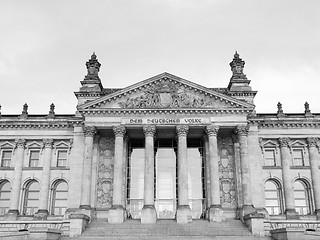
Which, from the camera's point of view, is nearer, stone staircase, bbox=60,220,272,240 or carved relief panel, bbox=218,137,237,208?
stone staircase, bbox=60,220,272,240

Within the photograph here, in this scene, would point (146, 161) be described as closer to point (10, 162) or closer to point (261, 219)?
point (261, 219)

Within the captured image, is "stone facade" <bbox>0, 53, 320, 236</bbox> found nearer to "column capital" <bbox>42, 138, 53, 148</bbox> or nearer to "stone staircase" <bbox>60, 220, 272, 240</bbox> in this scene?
"column capital" <bbox>42, 138, 53, 148</bbox>

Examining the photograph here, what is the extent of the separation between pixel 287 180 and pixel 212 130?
34.5 ft

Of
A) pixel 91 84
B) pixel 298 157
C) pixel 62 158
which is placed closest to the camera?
pixel 298 157

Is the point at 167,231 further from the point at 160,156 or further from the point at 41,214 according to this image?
the point at 41,214

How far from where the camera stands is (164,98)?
1644 inches

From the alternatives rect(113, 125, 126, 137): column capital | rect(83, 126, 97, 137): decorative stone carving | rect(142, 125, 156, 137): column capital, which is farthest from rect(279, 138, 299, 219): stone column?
rect(83, 126, 97, 137): decorative stone carving

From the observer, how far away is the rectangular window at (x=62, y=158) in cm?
4569

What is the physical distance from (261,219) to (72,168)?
2020cm

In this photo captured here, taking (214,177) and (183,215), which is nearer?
(183,215)

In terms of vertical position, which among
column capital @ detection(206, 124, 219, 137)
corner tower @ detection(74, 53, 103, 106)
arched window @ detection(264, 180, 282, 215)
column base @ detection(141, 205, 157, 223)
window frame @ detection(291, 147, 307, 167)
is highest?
corner tower @ detection(74, 53, 103, 106)

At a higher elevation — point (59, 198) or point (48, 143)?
point (48, 143)

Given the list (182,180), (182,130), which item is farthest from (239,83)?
(182,180)

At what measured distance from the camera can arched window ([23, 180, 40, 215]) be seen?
146 feet
